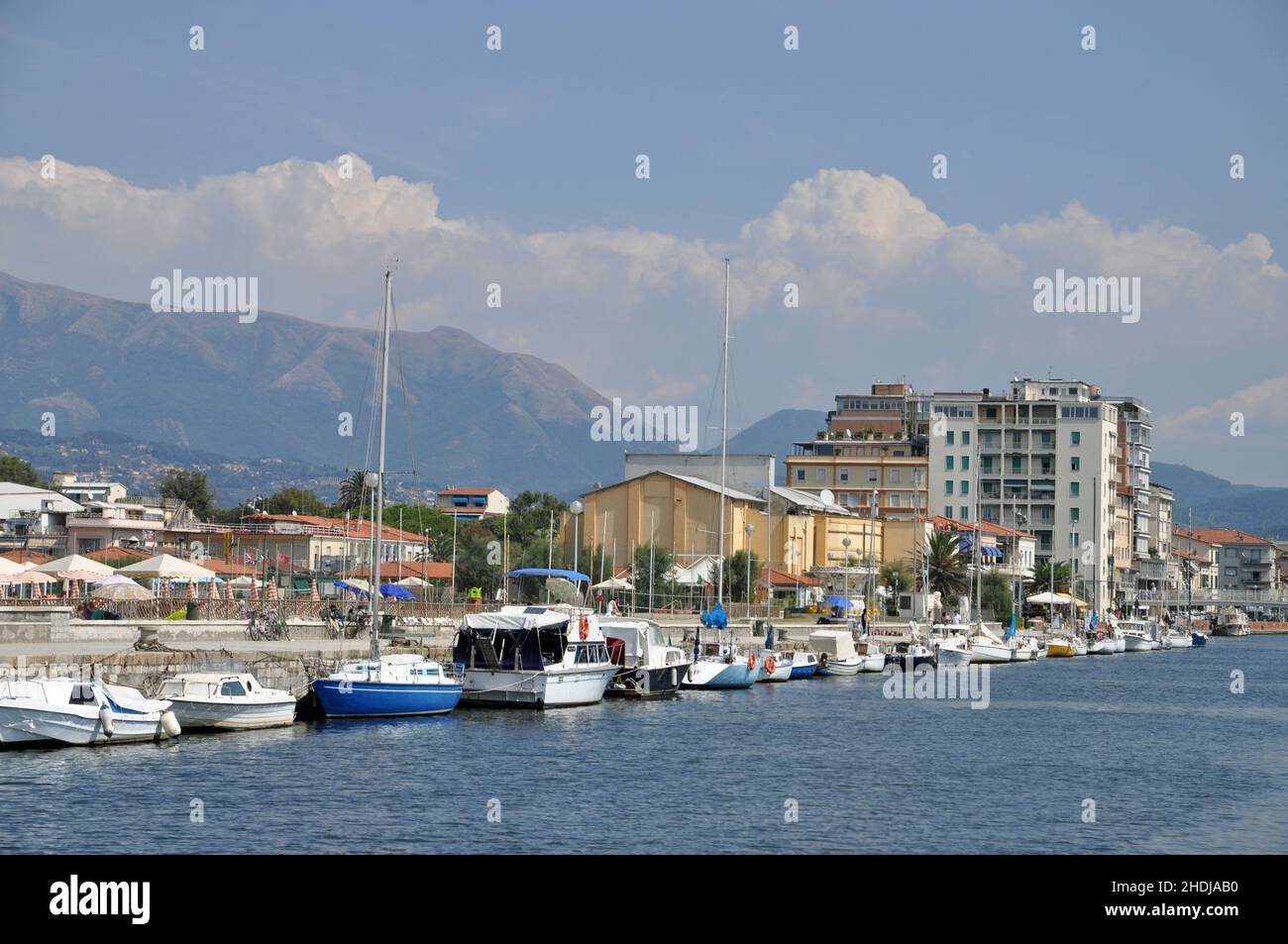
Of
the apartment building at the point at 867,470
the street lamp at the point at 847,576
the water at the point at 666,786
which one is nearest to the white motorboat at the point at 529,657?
the water at the point at 666,786

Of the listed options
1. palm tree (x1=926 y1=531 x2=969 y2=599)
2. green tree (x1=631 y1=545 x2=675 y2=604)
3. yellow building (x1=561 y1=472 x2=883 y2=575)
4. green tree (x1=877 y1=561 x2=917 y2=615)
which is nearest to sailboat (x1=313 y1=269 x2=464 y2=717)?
green tree (x1=631 y1=545 x2=675 y2=604)

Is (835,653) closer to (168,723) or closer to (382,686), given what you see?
(382,686)

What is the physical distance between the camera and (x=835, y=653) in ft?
263

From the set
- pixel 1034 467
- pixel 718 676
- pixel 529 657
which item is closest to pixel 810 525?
pixel 1034 467

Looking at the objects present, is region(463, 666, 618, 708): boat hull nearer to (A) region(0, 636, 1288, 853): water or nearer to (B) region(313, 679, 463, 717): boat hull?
(A) region(0, 636, 1288, 853): water

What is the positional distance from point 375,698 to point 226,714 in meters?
5.58

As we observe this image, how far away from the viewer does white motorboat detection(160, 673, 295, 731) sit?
39.5 meters

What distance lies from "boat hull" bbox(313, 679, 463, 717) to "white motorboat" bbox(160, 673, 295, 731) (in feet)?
7.98

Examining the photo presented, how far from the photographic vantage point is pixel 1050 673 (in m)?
89.6

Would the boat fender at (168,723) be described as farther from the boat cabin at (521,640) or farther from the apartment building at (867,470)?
the apartment building at (867,470)
